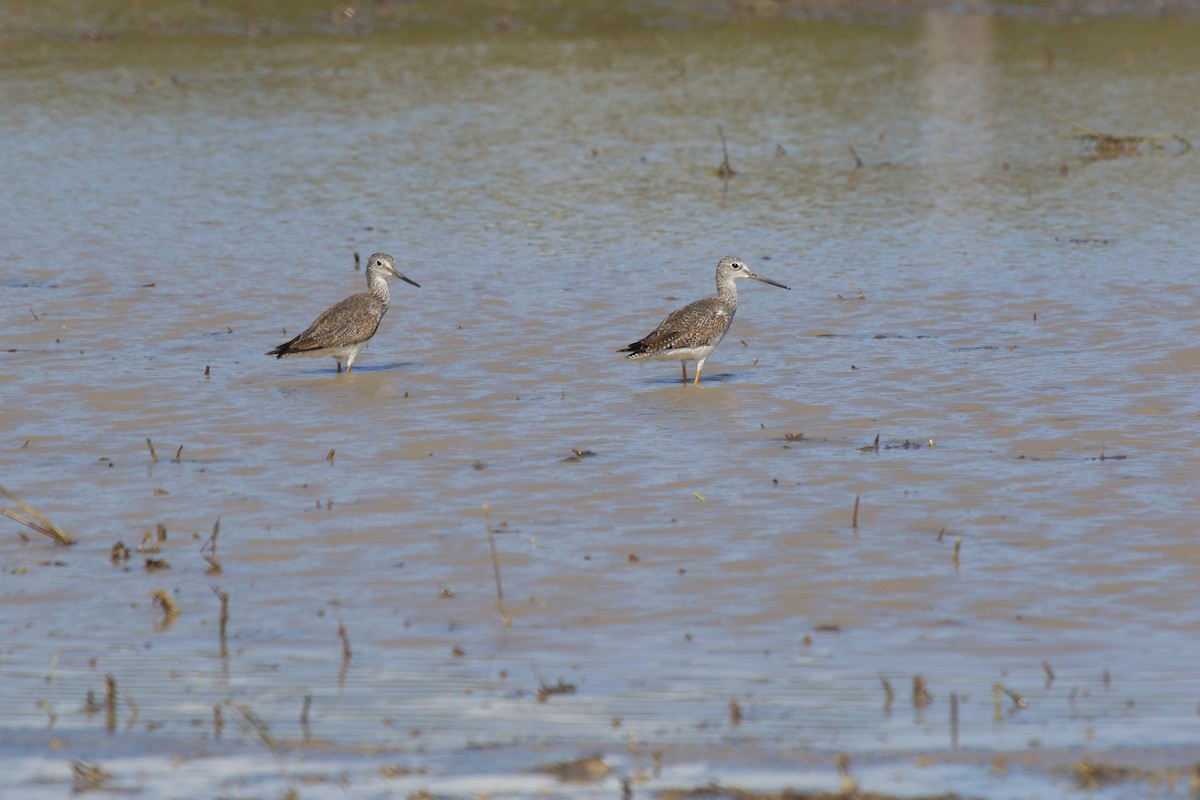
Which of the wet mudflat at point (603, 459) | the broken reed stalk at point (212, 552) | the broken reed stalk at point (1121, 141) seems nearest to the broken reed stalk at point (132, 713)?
the wet mudflat at point (603, 459)

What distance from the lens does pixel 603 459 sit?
11391 mm

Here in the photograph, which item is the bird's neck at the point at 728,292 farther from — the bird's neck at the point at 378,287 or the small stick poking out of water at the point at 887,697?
the small stick poking out of water at the point at 887,697

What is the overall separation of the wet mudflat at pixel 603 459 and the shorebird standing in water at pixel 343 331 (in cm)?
26

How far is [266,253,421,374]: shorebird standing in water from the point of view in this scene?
1412 centimetres

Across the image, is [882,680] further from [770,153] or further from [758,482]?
[770,153]

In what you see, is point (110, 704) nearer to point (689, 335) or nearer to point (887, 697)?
point (887, 697)

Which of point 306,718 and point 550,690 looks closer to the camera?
point 306,718

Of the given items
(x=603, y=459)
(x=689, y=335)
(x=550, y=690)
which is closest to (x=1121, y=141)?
(x=689, y=335)

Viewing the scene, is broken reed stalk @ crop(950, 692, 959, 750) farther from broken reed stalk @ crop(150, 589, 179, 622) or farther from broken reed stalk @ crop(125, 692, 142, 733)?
broken reed stalk @ crop(150, 589, 179, 622)

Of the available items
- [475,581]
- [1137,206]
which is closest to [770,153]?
[1137,206]

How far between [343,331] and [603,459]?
12.3 feet

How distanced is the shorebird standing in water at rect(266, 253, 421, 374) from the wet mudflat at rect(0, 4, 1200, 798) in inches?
10.4

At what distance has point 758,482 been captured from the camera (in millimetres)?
10836

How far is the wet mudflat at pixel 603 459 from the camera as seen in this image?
23.0 feet
